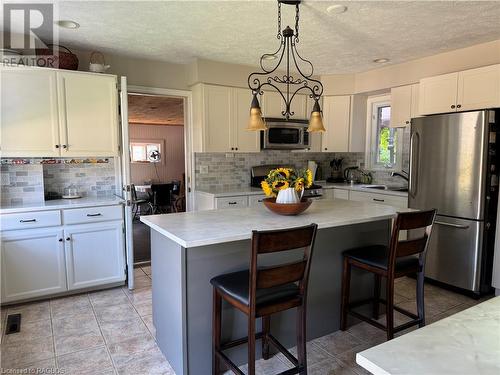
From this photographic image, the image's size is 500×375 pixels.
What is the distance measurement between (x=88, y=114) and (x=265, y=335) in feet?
8.43

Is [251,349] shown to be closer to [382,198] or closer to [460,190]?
[460,190]

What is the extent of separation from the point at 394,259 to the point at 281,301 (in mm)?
857

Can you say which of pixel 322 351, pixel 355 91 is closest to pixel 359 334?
pixel 322 351

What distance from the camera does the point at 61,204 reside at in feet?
10.3

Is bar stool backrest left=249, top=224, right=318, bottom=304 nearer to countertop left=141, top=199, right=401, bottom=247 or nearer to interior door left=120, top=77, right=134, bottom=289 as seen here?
countertop left=141, top=199, right=401, bottom=247

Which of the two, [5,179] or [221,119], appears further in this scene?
[221,119]

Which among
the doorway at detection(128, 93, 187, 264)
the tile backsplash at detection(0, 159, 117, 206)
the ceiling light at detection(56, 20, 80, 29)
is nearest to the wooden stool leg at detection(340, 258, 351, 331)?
the tile backsplash at detection(0, 159, 117, 206)

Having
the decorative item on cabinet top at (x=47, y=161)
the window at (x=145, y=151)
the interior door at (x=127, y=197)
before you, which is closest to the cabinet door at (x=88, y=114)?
the interior door at (x=127, y=197)

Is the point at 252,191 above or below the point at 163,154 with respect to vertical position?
below

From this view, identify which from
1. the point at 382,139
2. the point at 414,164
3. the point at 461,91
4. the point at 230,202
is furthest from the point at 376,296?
the point at 382,139

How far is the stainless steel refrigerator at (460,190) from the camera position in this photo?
3.07 metres

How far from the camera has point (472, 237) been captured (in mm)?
3158

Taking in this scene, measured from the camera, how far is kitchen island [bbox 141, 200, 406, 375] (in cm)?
198

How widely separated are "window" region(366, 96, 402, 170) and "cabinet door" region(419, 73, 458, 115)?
2.95ft
